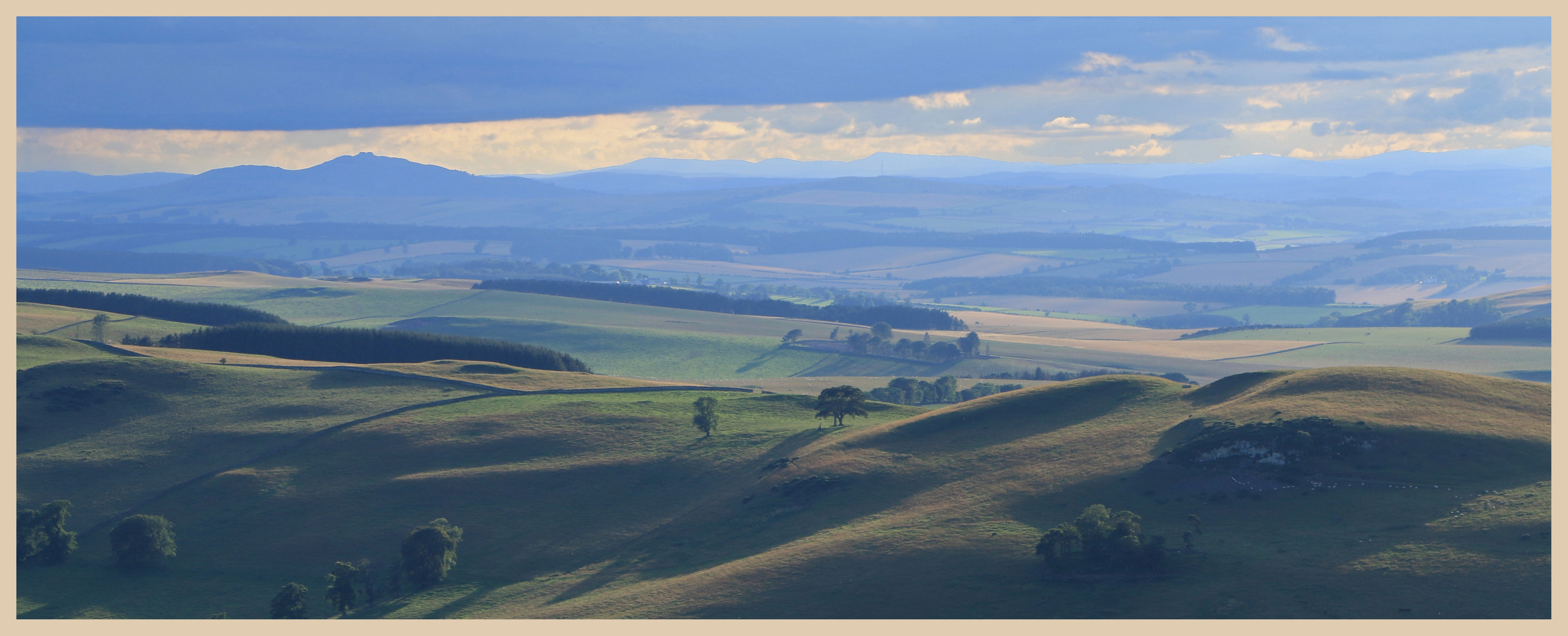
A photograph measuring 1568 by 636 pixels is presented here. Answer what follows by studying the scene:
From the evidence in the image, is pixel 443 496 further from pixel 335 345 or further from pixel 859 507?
pixel 335 345

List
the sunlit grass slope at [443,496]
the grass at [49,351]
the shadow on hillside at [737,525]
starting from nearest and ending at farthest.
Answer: the shadow on hillside at [737,525] → the sunlit grass slope at [443,496] → the grass at [49,351]

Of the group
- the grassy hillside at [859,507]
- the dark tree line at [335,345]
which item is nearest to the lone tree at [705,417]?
the grassy hillside at [859,507]

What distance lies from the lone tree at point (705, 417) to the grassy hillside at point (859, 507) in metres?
1.78

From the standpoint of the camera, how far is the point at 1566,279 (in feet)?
266

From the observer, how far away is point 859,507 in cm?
8150

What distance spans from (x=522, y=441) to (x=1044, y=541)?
57914 millimetres

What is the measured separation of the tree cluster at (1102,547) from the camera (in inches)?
2482

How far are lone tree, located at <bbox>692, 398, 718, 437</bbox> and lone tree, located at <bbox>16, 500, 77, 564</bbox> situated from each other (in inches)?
2097

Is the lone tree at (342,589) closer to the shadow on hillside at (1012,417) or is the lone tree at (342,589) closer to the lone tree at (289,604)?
the lone tree at (289,604)

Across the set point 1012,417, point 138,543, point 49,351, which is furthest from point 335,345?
point 1012,417

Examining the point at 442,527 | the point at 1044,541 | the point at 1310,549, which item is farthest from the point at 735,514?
the point at 1310,549

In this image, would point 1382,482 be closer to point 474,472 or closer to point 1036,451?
point 1036,451

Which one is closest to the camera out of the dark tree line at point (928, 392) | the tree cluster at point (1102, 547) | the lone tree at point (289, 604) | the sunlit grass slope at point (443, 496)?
the tree cluster at point (1102, 547)

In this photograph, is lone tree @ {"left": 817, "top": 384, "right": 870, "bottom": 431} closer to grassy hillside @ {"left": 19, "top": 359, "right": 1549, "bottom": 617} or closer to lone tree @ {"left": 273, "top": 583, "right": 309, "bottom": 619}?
grassy hillside @ {"left": 19, "top": 359, "right": 1549, "bottom": 617}
